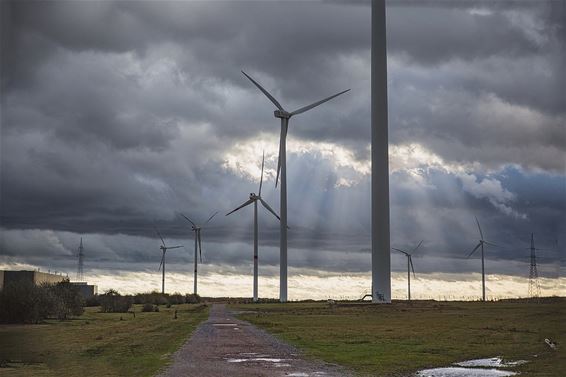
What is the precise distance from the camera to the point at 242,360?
32.5m

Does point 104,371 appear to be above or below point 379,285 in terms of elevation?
below

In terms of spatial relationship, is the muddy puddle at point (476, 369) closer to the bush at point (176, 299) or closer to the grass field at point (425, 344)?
the grass field at point (425, 344)

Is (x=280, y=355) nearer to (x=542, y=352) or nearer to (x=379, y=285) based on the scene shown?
(x=542, y=352)

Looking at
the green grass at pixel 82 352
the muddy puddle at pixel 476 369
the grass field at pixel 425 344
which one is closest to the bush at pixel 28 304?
the green grass at pixel 82 352

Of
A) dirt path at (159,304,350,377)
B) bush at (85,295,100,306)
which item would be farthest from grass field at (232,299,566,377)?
bush at (85,295,100,306)

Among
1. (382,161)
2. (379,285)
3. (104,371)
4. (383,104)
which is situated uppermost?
(383,104)

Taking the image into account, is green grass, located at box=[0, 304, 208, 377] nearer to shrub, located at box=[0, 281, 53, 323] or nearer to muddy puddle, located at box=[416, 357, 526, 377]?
shrub, located at box=[0, 281, 53, 323]

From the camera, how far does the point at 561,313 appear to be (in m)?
76.2

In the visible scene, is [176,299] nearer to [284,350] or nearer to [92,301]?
[92,301]

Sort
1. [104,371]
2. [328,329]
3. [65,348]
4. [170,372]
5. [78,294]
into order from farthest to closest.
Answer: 1. [78,294]
2. [328,329]
3. [65,348]
4. [104,371]
5. [170,372]

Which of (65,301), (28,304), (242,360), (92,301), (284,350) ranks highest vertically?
(92,301)

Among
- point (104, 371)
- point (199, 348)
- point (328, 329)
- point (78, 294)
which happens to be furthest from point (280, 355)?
point (78, 294)

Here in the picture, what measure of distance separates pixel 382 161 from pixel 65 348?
44407 millimetres

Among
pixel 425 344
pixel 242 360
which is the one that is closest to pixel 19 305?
pixel 425 344
